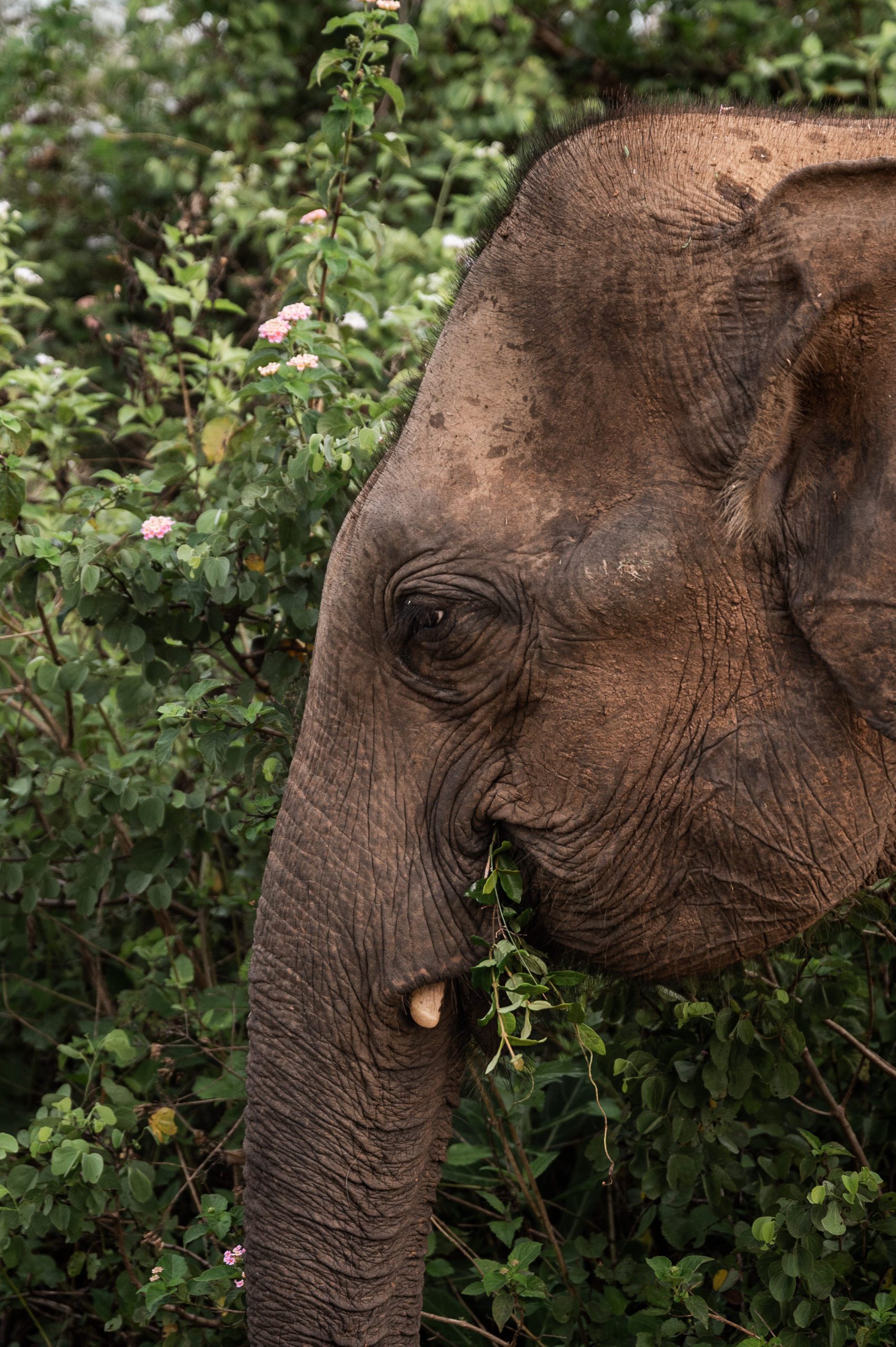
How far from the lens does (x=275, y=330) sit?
2855 mm

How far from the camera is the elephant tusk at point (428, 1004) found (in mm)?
2107

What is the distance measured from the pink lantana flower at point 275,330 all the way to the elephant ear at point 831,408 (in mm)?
1157

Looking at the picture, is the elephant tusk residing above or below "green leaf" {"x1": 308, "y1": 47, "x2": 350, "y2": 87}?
below

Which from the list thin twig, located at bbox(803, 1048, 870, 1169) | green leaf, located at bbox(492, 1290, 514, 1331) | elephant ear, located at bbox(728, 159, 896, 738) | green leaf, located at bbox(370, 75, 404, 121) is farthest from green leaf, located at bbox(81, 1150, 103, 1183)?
green leaf, located at bbox(370, 75, 404, 121)

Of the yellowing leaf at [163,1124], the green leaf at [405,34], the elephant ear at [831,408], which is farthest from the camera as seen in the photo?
the green leaf at [405,34]

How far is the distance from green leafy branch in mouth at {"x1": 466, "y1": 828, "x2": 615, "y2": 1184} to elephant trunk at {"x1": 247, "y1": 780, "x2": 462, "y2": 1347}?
0.28 feet

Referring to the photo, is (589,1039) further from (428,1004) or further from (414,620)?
(414,620)

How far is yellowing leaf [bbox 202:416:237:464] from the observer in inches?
141

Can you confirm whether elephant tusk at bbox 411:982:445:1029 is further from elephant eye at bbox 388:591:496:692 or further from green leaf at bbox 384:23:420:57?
green leaf at bbox 384:23:420:57

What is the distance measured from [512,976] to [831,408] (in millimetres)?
849

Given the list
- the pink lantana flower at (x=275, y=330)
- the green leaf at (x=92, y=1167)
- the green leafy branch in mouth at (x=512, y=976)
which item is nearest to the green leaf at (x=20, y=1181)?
the green leaf at (x=92, y=1167)

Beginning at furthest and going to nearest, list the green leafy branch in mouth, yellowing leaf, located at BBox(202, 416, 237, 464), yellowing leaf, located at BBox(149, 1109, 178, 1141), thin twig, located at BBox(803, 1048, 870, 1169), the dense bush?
1. yellowing leaf, located at BBox(202, 416, 237, 464)
2. yellowing leaf, located at BBox(149, 1109, 178, 1141)
3. thin twig, located at BBox(803, 1048, 870, 1169)
4. the dense bush
5. the green leafy branch in mouth

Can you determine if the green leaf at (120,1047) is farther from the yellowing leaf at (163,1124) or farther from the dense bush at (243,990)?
the yellowing leaf at (163,1124)

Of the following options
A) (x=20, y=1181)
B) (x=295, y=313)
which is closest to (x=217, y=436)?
(x=295, y=313)
